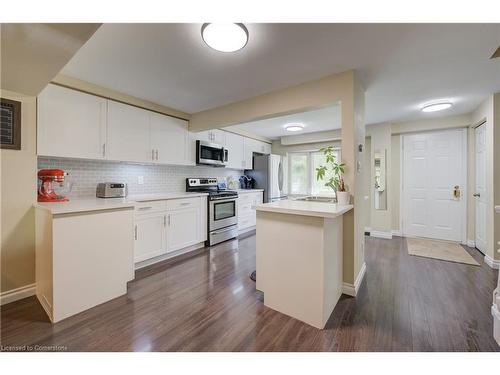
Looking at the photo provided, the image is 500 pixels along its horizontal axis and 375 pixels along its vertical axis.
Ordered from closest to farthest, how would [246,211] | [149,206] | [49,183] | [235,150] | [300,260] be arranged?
[300,260]
[49,183]
[149,206]
[246,211]
[235,150]

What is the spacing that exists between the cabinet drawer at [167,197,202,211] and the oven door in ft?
0.96

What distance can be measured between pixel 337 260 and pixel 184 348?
1442 millimetres

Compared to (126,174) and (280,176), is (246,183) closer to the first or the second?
(280,176)

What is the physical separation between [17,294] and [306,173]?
17.7 ft

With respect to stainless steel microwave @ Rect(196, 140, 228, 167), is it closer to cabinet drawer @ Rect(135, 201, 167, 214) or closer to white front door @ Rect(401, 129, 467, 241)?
cabinet drawer @ Rect(135, 201, 167, 214)

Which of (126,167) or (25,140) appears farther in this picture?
(126,167)

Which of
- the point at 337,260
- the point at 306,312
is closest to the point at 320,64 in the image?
the point at 337,260

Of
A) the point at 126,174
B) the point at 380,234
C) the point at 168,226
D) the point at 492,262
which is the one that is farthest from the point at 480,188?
the point at 126,174

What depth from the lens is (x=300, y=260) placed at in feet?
5.66

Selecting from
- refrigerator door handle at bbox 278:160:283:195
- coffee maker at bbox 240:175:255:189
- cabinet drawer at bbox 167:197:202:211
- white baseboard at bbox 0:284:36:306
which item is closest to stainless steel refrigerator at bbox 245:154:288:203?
refrigerator door handle at bbox 278:160:283:195

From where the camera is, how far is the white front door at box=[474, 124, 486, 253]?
3268 mm

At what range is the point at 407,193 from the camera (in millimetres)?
4367

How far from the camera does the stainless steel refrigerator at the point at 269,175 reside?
514 cm
